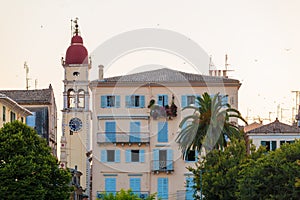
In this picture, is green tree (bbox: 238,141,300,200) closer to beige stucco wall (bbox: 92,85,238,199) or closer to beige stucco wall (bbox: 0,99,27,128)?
beige stucco wall (bbox: 0,99,27,128)

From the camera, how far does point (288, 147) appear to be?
242 feet

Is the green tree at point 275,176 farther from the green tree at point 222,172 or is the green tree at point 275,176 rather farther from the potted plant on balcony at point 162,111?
the potted plant on balcony at point 162,111

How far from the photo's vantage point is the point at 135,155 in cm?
11331

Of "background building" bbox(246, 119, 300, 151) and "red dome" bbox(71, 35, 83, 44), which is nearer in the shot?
"background building" bbox(246, 119, 300, 151)

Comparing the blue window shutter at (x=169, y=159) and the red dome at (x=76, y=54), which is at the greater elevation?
the red dome at (x=76, y=54)

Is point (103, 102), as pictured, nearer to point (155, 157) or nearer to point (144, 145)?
point (144, 145)

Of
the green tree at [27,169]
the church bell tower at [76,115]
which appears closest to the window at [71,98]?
the church bell tower at [76,115]

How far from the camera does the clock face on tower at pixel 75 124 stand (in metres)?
130

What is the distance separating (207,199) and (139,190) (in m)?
26.7

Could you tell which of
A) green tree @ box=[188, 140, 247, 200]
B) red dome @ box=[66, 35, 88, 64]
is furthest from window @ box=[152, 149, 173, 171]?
red dome @ box=[66, 35, 88, 64]

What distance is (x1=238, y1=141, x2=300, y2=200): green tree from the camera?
234ft

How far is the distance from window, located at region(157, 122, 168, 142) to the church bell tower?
15.9 m

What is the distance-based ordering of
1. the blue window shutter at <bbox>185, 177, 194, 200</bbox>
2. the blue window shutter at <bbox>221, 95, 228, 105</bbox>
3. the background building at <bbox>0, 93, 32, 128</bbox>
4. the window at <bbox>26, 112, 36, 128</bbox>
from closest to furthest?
the background building at <bbox>0, 93, 32, 128</bbox> < the blue window shutter at <bbox>185, 177, 194, 200</bbox> < the blue window shutter at <bbox>221, 95, 228, 105</bbox> < the window at <bbox>26, 112, 36, 128</bbox>

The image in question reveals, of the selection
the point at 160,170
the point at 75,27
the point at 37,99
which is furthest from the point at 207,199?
the point at 75,27
